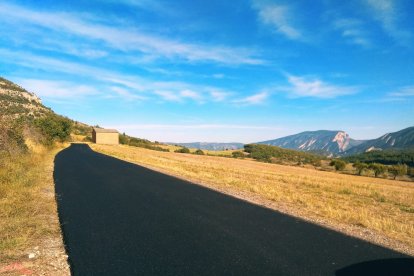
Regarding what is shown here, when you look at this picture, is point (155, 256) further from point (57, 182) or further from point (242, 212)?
point (57, 182)

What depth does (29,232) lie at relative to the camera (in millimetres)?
8352

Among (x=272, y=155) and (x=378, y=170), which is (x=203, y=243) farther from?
(x=272, y=155)

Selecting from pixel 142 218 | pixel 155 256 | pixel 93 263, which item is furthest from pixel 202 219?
pixel 93 263

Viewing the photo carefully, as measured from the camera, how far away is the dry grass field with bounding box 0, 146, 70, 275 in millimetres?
6285

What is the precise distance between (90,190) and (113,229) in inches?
262

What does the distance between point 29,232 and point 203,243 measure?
13.9 feet

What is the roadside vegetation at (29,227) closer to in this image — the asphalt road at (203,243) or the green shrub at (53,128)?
the asphalt road at (203,243)

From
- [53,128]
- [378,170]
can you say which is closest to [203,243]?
[53,128]

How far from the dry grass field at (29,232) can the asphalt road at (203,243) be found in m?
0.31

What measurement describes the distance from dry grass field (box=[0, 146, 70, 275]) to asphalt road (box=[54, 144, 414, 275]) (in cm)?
31

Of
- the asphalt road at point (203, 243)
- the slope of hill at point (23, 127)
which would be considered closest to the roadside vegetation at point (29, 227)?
the asphalt road at point (203, 243)

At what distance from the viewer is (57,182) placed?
17047 mm

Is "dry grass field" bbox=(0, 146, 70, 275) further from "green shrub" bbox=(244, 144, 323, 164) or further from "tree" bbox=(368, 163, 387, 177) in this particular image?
"green shrub" bbox=(244, 144, 323, 164)

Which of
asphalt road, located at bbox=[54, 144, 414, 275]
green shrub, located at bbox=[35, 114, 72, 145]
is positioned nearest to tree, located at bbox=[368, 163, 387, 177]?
green shrub, located at bbox=[35, 114, 72, 145]
